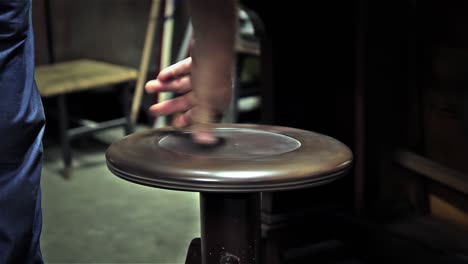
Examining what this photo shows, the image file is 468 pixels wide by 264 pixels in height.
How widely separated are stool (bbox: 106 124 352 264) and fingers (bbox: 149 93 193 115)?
0.08m

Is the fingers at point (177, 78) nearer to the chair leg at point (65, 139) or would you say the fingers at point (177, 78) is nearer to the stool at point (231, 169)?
the stool at point (231, 169)

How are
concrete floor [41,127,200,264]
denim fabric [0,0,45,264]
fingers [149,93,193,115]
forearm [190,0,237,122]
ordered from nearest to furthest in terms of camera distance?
forearm [190,0,237,122] < fingers [149,93,193,115] < denim fabric [0,0,45,264] < concrete floor [41,127,200,264]

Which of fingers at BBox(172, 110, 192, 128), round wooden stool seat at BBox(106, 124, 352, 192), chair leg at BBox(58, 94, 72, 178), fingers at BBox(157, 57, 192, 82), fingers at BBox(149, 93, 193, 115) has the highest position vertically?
fingers at BBox(157, 57, 192, 82)

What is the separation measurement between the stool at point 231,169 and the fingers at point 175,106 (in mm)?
81

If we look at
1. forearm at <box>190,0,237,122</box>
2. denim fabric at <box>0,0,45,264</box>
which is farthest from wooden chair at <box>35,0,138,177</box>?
forearm at <box>190,0,237,122</box>

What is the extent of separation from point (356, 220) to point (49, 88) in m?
1.92

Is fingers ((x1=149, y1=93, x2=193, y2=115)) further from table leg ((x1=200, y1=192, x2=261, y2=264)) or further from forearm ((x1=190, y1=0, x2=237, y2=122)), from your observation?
table leg ((x1=200, y1=192, x2=261, y2=264))

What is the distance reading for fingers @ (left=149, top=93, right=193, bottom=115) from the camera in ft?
4.11

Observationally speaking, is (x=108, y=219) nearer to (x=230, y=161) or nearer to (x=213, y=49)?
(x=230, y=161)

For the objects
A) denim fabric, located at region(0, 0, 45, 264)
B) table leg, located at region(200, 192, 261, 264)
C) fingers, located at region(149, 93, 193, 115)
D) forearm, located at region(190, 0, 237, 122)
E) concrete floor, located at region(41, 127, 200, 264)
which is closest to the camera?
forearm, located at region(190, 0, 237, 122)

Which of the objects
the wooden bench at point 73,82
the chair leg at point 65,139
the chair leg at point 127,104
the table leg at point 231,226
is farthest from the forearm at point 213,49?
the chair leg at point 127,104

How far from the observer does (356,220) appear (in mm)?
2695

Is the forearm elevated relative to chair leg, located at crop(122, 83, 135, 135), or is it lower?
elevated

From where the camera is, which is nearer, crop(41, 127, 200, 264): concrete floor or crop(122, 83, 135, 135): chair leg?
crop(41, 127, 200, 264): concrete floor
